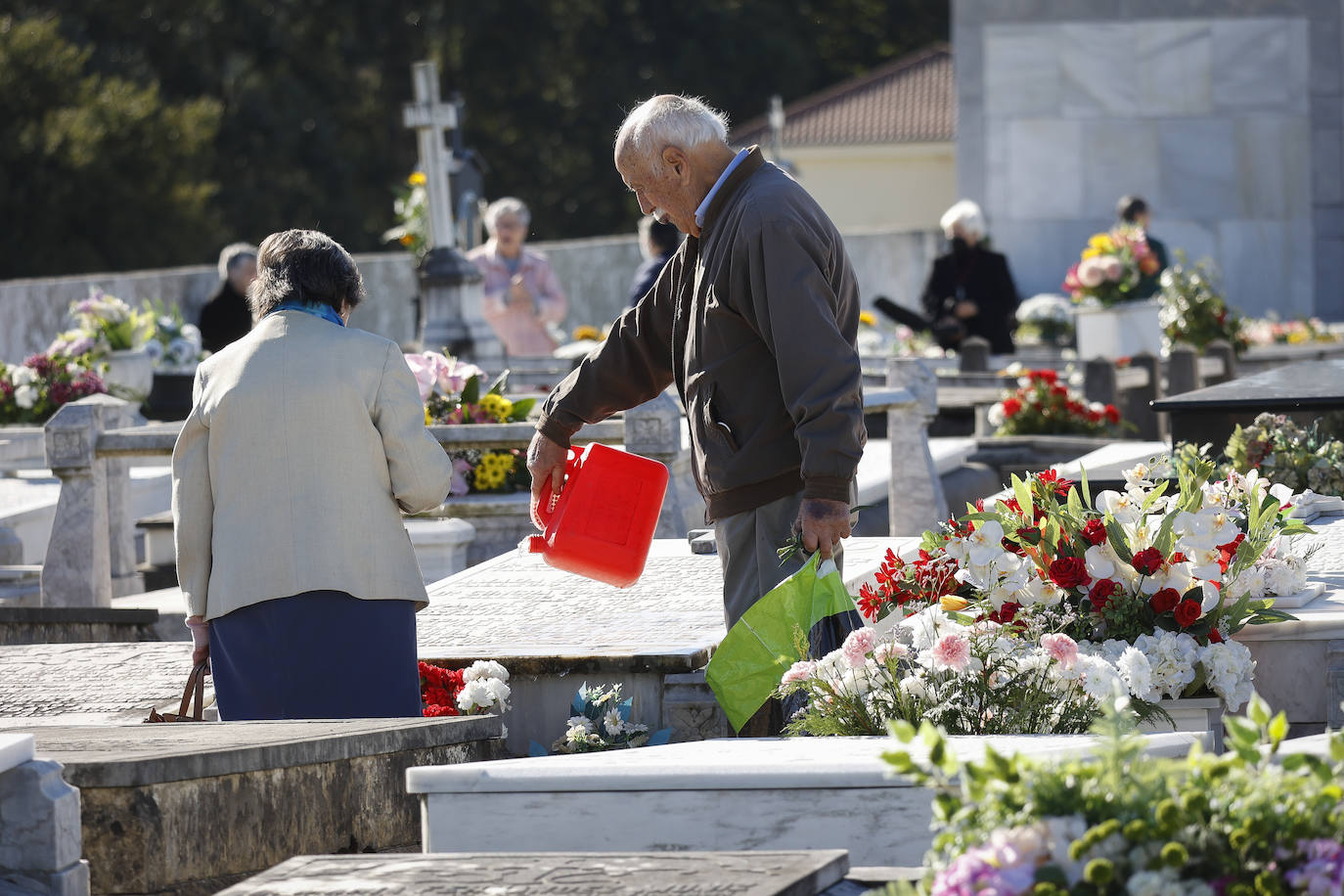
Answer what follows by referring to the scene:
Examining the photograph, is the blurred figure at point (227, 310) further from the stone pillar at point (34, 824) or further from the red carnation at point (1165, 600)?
the stone pillar at point (34, 824)

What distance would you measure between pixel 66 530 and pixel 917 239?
23351 mm

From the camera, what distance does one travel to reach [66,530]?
7660 mm

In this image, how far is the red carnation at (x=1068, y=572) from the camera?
4.65m

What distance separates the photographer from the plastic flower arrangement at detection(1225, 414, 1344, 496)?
7.08m

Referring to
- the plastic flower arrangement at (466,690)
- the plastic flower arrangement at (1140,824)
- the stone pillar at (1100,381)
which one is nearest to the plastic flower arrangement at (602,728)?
the plastic flower arrangement at (466,690)

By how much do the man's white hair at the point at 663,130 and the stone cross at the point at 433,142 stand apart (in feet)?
38.1

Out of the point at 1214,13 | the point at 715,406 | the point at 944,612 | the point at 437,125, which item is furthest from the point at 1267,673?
the point at 1214,13

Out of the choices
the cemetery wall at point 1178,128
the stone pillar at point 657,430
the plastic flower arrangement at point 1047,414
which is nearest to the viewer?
the stone pillar at point 657,430

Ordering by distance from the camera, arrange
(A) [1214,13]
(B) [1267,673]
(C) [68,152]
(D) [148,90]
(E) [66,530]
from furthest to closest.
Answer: (D) [148,90] → (C) [68,152] → (A) [1214,13] → (E) [66,530] → (B) [1267,673]

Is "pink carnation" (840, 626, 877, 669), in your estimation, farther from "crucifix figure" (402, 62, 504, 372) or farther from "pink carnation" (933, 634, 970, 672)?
"crucifix figure" (402, 62, 504, 372)

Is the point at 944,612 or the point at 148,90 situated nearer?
the point at 944,612

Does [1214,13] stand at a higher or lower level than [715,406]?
higher

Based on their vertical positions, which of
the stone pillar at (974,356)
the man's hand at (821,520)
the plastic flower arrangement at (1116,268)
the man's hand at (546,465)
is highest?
the plastic flower arrangement at (1116,268)

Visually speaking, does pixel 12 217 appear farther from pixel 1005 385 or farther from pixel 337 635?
pixel 337 635
